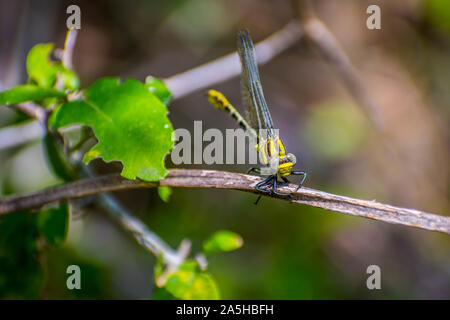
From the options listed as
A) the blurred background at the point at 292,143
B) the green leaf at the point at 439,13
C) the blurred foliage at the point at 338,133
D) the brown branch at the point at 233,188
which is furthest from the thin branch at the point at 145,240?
the green leaf at the point at 439,13

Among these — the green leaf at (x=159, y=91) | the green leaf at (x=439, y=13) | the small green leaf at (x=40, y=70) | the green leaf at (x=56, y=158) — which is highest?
the green leaf at (x=439, y=13)

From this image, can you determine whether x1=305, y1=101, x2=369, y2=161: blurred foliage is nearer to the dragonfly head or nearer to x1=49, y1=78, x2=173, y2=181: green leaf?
the dragonfly head

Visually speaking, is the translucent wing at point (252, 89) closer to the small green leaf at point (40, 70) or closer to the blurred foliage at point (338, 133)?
the small green leaf at point (40, 70)

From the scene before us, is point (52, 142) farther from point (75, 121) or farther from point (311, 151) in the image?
point (311, 151)

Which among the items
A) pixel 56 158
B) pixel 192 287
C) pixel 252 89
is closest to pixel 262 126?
pixel 252 89

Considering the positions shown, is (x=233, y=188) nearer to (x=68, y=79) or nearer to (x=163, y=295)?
Result: (x=163, y=295)

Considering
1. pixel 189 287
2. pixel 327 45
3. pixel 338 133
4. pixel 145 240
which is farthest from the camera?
pixel 338 133

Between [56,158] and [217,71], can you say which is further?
[217,71]
